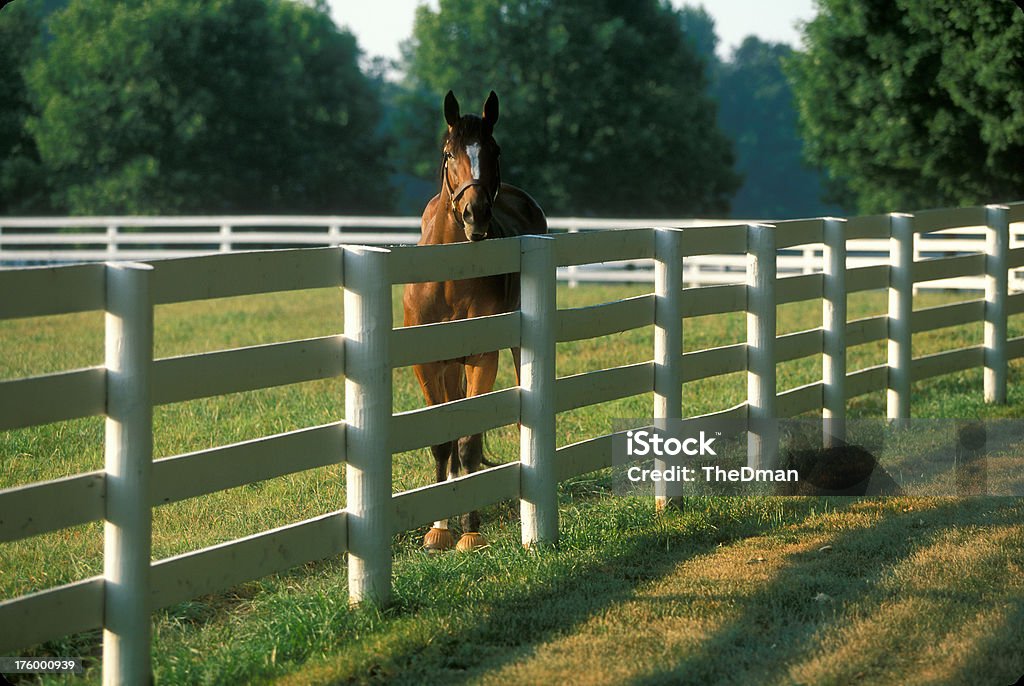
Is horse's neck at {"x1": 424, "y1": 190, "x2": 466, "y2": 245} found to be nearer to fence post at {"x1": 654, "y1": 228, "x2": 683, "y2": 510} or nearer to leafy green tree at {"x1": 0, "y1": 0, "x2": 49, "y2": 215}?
fence post at {"x1": 654, "y1": 228, "x2": 683, "y2": 510}

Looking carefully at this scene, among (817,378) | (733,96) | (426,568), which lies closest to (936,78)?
(817,378)

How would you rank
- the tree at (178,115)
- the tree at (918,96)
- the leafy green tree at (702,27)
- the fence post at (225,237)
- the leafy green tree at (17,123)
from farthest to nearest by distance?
1. the leafy green tree at (702,27)
2. the leafy green tree at (17,123)
3. the tree at (178,115)
4. the fence post at (225,237)
5. the tree at (918,96)

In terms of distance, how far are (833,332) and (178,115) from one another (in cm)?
4047

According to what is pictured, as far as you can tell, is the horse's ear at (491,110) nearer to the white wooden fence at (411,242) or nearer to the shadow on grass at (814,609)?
the shadow on grass at (814,609)

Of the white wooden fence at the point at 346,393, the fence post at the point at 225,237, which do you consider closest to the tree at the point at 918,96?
the fence post at the point at 225,237

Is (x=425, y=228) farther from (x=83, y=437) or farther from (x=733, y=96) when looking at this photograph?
(x=733, y=96)

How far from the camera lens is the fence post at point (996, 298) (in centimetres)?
988

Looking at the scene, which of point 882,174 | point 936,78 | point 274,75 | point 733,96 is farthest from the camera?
point 733,96

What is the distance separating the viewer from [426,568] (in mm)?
5316

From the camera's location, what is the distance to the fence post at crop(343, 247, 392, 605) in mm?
4703

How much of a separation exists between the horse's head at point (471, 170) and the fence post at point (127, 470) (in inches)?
89.3

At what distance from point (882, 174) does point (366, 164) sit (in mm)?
28297

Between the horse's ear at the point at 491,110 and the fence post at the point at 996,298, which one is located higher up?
the horse's ear at the point at 491,110

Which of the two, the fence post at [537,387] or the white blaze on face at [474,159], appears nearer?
the fence post at [537,387]
